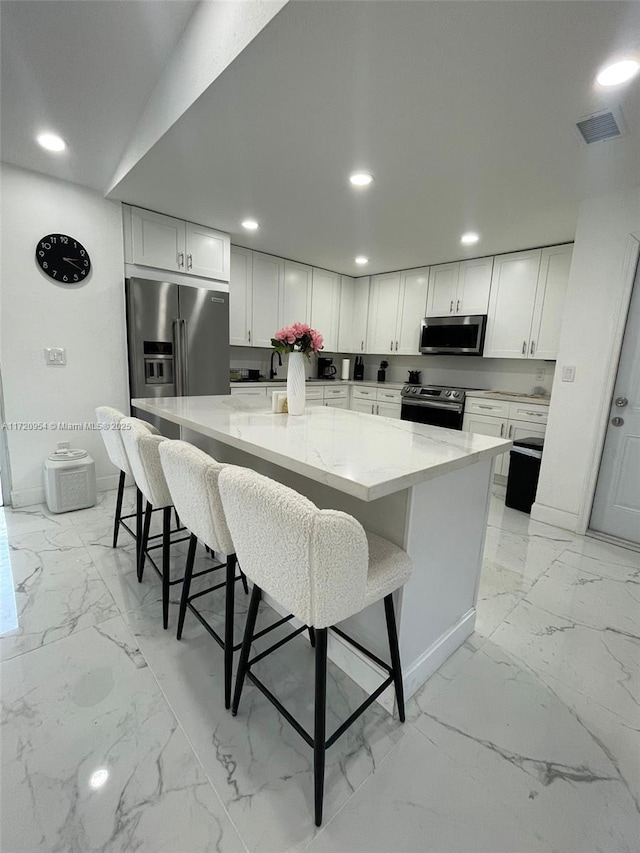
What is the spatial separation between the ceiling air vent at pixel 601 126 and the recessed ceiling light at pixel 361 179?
3.62 ft

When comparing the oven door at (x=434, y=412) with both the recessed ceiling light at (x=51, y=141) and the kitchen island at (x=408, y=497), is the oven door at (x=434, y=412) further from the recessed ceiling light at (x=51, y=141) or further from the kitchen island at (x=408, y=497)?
the recessed ceiling light at (x=51, y=141)

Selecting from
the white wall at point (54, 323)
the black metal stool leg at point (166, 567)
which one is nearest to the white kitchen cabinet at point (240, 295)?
the white wall at point (54, 323)

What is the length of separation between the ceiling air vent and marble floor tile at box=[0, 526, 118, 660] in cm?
322

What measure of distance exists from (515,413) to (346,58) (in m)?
3.20

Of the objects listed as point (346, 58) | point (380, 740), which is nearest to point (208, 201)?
point (346, 58)

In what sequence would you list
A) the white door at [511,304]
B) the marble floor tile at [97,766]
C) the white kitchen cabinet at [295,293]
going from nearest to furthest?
the marble floor tile at [97,766] < the white door at [511,304] < the white kitchen cabinet at [295,293]

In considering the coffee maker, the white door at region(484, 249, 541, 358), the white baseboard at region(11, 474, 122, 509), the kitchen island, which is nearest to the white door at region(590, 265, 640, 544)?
the white door at region(484, 249, 541, 358)

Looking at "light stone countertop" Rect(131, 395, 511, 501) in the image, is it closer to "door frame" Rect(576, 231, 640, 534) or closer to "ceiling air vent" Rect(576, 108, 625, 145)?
"ceiling air vent" Rect(576, 108, 625, 145)

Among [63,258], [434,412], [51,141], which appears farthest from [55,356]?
[434,412]

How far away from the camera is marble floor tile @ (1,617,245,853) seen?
39.1 inches

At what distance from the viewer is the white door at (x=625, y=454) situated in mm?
2594

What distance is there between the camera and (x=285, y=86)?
162 cm

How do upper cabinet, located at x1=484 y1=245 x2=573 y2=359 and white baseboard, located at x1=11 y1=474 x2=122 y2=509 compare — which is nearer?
white baseboard, located at x1=11 y1=474 x2=122 y2=509

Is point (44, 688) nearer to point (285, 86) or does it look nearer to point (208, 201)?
point (285, 86)
